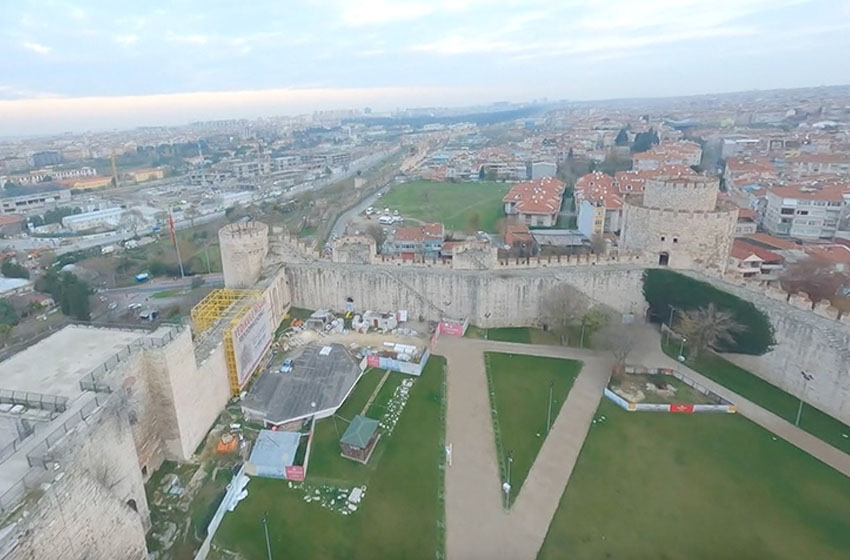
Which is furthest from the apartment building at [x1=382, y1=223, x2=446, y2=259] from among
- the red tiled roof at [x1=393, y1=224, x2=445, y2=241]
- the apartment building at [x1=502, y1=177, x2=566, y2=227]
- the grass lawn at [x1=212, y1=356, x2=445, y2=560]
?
the grass lawn at [x1=212, y1=356, x2=445, y2=560]

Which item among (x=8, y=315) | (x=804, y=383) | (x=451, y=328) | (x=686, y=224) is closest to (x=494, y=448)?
(x=451, y=328)

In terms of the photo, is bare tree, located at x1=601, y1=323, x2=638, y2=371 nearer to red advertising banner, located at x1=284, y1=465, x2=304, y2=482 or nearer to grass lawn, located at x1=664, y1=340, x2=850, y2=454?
grass lawn, located at x1=664, y1=340, x2=850, y2=454

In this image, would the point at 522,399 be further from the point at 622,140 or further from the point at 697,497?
the point at 622,140

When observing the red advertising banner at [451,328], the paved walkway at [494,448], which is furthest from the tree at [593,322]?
the red advertising banner at [451,328]

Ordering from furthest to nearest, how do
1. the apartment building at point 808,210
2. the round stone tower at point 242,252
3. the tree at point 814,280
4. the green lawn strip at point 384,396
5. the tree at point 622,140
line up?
the tree at point 622,140 < the apartment building at point 808,210 < the tree at point 814,280 < the round stone tower at point 242,252 < the green lawn strip at point 384,396

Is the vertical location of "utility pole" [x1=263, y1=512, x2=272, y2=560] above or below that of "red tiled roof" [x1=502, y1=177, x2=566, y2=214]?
below

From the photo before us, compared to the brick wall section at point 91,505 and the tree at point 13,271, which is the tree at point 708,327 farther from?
the tree at point 13,271

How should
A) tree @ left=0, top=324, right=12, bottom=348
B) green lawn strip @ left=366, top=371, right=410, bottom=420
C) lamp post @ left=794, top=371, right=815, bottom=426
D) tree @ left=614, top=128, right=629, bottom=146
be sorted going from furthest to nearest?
1. tree @ left=614, top=128, right=629, bottom=146
2. tree @ left=0, top=324, right=12, bottom=348
3. green lawn strip @ left=366, top=371, right=410, bottom=420
4. lamp post @ left=794, top=371, right=815, bottom=426
